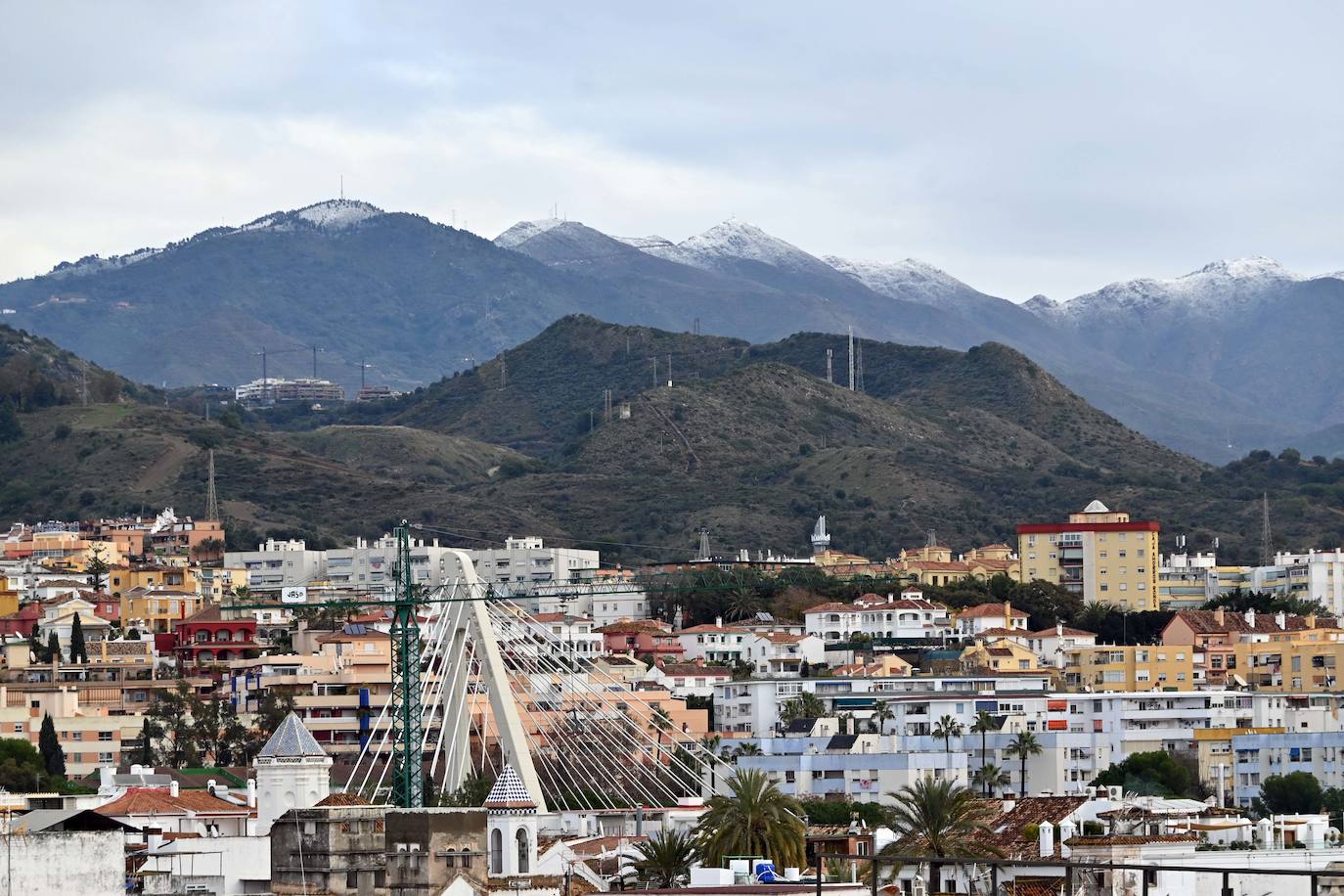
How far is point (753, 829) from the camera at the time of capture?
5297 cm

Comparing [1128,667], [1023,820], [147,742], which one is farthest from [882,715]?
[1023,820]

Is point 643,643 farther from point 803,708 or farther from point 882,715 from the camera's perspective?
point 882,715

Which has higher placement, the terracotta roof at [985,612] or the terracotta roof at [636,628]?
the terracotta roof at [985,612]

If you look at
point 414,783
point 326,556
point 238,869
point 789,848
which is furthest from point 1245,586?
point 238,869

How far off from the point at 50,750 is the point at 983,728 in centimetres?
2744

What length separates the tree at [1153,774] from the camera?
8588 cm

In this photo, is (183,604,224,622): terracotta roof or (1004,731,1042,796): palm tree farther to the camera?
(183,604,224,622): terracotta roof

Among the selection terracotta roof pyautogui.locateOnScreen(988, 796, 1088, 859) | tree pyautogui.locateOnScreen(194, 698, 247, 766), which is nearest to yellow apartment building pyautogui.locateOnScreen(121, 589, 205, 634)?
tree pyautogui.locateOnScreen(194, 698, 247, 766)

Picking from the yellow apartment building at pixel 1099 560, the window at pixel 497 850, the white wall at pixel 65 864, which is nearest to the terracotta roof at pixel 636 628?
the yellow apartment building at pixel 1099 560

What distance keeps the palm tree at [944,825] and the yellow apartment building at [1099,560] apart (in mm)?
85905

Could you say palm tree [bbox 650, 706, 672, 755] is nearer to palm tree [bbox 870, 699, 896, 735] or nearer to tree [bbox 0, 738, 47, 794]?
palm tree [bbox 870, 699, 896, 735]

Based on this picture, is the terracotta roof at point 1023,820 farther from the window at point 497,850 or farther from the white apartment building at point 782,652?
the white apartment building at point 782,652

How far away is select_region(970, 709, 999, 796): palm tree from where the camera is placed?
93062 mm

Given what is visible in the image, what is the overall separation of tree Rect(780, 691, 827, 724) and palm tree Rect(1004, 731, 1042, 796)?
6960 millimetres
